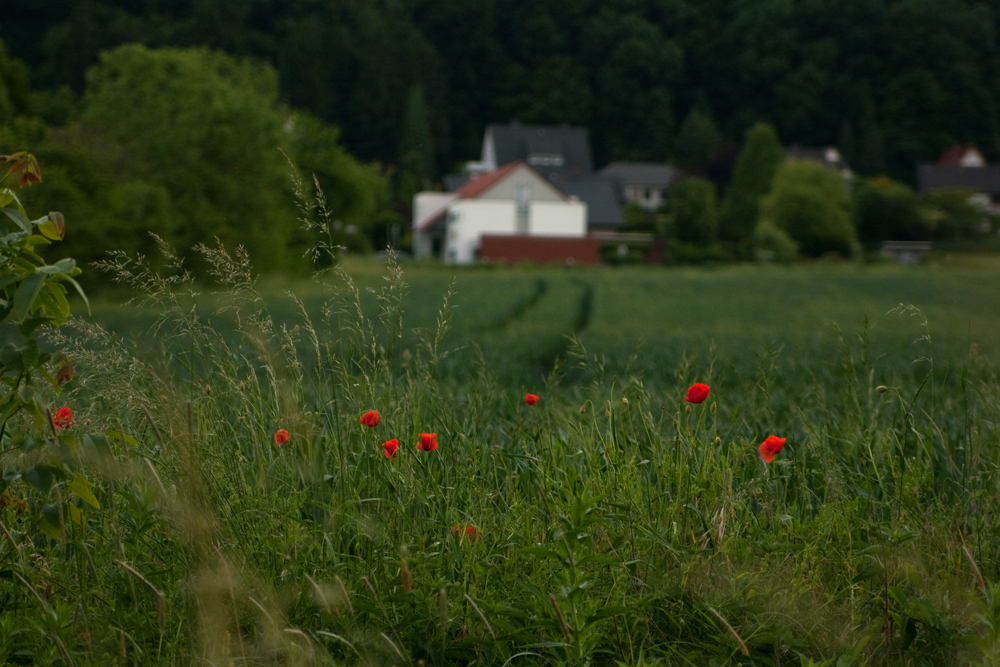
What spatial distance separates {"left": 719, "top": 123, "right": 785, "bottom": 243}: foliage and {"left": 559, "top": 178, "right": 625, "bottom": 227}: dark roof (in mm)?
8111

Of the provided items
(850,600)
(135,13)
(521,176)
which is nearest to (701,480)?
(850,600)

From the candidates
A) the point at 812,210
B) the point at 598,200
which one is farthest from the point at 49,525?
the point at 598,200

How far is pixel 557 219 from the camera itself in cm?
5759

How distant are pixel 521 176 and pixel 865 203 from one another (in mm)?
24790

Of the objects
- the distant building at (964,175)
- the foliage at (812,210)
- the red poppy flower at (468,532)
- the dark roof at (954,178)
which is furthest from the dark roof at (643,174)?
the red poppy flower at (468,532)

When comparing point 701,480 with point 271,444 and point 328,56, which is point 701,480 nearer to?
point 271,444

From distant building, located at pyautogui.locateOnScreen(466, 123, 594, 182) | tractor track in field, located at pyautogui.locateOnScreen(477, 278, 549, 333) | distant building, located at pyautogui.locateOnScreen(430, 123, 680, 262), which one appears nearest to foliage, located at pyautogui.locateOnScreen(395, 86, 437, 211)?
distant building, located at pyautogui.locateOnScreen(430, 123, 680, 262)

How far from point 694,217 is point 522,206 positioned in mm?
11591

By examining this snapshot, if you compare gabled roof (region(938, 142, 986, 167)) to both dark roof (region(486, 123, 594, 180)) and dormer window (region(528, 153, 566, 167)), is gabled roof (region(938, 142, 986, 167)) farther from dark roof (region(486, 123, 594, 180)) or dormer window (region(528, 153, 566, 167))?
dormer window (region(528, 153, 566, 167))

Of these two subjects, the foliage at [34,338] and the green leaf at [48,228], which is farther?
the green leaf at [48,228]

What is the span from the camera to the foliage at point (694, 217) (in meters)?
56.1

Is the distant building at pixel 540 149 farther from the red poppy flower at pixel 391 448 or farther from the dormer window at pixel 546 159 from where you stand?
the red poppy flower at pixel 391 448

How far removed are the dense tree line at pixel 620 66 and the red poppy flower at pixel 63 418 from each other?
57.8m

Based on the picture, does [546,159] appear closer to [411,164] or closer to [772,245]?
[411,164]
